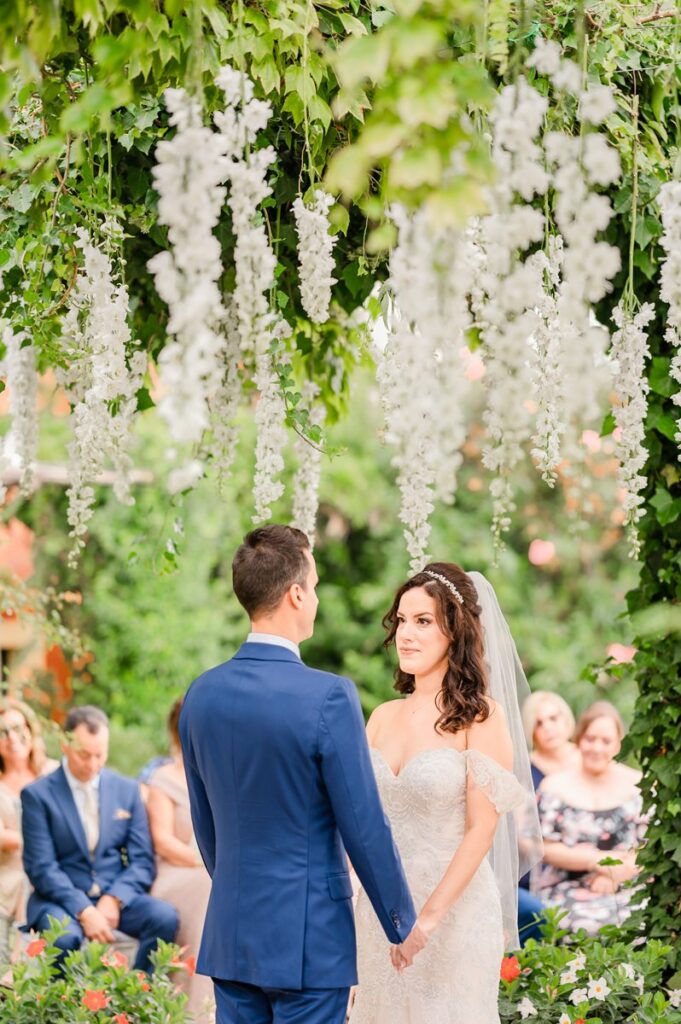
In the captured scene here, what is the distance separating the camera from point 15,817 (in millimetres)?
5520

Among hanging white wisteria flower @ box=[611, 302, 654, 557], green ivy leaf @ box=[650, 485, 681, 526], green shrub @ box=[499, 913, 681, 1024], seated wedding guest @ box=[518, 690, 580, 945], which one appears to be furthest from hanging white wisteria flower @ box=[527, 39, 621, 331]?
seated wedding guest @ box=[518, 690, 580, 945]

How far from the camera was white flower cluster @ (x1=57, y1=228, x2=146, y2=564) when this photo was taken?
3.22 metres

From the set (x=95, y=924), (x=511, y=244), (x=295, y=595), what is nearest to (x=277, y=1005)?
(x=295, y=595)

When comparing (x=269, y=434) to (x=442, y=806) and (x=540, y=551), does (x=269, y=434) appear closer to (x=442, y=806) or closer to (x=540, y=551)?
(x=442, y=806)

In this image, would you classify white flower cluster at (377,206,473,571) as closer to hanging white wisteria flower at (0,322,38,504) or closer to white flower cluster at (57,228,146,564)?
white flower cluster at (57,228,146,564)

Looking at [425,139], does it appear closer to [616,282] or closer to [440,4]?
[440,4]

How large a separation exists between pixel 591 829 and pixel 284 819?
9.40ft

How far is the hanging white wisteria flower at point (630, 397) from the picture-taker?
323 cm

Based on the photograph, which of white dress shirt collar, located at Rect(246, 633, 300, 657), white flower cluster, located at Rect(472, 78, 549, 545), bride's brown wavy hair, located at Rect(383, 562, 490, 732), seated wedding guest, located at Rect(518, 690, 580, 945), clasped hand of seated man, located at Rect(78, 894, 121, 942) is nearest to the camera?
white flower cluster, located at Rect(472, 78, 549, 545)

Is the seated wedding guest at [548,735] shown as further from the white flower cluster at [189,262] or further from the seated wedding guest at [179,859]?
the white flower cluster at [189,262]

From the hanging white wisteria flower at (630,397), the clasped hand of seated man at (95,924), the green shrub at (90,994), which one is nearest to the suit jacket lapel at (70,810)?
the clasped hand of seated man at (95,924)

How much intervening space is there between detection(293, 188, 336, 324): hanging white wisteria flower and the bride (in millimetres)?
921

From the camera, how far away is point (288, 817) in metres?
2.90

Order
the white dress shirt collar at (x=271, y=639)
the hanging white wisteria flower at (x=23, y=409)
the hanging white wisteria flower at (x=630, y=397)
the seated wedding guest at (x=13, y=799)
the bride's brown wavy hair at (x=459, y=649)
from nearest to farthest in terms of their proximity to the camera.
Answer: the white dress shirt collar at (x=271, y=639)
the hanging white wisteria flower at (x=630, y=397)
the bride's brown wavy hair at (x=459, y=649)
the hanging white wisteria flower at (x=23, y=409)
the seated wedding guest at (x=13, y=799)
